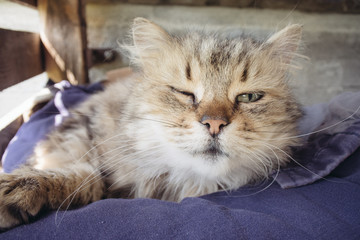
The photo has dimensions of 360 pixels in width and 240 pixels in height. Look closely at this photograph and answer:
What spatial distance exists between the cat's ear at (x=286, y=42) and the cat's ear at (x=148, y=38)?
49 centimetres

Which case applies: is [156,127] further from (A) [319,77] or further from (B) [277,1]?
(A) [319,77]

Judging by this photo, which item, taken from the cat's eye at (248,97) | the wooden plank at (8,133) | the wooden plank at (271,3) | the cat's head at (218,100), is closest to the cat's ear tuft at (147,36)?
the cat's head at (218,100)

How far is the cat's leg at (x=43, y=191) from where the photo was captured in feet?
2.38

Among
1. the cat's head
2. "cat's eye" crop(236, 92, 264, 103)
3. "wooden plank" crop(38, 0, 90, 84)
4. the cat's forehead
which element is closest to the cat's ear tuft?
the cat's head

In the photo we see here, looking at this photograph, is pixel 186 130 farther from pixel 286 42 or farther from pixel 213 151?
pixel 286 42

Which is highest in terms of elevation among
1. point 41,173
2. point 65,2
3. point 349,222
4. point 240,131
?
point 65,2

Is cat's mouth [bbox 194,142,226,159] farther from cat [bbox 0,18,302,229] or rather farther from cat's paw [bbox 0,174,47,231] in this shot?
cat's paw [bbox 0,174,47,231]

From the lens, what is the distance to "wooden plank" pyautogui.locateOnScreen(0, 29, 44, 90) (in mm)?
1215

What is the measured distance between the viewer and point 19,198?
76 centimetres

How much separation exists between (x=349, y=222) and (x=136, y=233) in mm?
602

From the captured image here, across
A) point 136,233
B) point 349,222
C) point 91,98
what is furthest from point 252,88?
point 91,98

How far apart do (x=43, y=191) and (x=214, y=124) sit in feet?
1.96

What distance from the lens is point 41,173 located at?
37.5 inches

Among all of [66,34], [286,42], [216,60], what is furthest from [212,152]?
[66,34]
